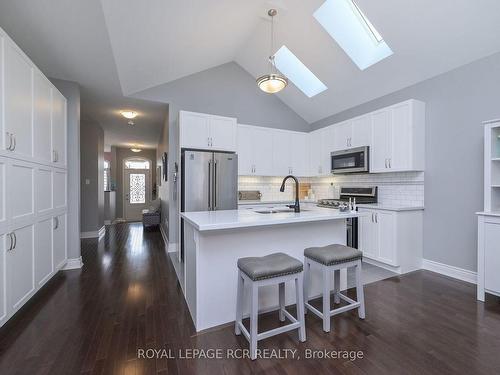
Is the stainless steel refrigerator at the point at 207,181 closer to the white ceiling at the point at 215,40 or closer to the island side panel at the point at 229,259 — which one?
the white ceiling at the point at 215,40

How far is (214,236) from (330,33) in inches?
133

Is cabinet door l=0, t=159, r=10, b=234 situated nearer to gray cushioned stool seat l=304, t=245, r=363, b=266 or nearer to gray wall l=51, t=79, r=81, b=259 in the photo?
gray wall l=51, t=79, r=81, b=259

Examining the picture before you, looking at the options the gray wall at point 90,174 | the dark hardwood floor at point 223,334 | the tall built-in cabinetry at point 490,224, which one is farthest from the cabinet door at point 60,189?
the tall built-in cabinetry at point 490,224

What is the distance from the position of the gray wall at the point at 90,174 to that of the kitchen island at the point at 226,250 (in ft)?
14.5

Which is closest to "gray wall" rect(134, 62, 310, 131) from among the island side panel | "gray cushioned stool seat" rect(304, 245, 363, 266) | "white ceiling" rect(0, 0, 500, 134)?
"white ceiling" rect(0, 0, 500, 134)

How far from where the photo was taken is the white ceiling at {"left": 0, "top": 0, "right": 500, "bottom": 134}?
2.37 m

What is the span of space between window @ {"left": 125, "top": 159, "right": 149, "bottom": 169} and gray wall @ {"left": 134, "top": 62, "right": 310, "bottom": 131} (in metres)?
6.00

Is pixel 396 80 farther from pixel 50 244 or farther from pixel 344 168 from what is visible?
pixel 50 244

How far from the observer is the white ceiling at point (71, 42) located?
2145mm

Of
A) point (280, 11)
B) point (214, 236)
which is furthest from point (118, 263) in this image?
point (280, 11)

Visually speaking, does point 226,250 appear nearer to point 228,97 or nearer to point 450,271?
point 450,271

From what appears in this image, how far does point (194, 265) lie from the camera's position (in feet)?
6.67

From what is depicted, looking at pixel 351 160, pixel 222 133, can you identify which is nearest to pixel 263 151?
pixel 222 133

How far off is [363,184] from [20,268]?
190 inches
